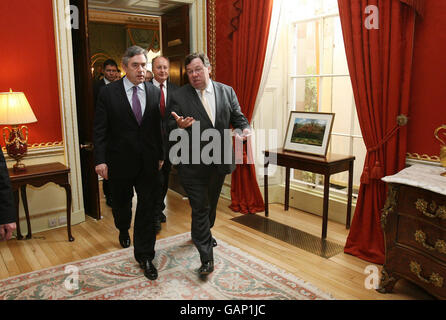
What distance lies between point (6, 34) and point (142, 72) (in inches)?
65.1

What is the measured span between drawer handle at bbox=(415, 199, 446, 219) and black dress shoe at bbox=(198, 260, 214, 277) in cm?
142

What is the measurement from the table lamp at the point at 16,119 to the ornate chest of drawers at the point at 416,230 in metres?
2.95

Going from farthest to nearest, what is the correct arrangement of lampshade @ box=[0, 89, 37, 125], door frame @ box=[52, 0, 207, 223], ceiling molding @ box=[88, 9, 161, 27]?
ceiling molding @ box=[88, 9, 161, 27] < door frame @ box=[52, 0, 207, 223] < lampshade @ box=[0, 89, 37, 125]

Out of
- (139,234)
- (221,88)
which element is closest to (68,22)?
(221,88)

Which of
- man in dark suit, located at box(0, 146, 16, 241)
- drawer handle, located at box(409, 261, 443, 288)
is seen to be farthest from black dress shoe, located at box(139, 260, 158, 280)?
drawer handle, located at box(409, 261, 443, 288)

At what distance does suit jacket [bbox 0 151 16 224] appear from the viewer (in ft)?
5.22

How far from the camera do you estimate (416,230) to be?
7.80ft

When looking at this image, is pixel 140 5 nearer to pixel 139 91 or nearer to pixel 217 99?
pixel 139 91

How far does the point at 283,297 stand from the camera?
2.50 meters

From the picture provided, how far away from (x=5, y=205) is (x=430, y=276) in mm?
2318

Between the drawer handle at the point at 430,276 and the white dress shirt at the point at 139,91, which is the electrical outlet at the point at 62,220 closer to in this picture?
the white dress shirt at the point at 139,91

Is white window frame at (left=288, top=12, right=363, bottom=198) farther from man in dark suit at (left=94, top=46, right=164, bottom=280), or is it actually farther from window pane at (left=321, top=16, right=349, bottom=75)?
man in dark suit at (left=94, top=46, right=164, bottom=280)

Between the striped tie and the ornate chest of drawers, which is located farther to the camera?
the striped tie

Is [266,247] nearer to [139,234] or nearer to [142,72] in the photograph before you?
[139,234]
